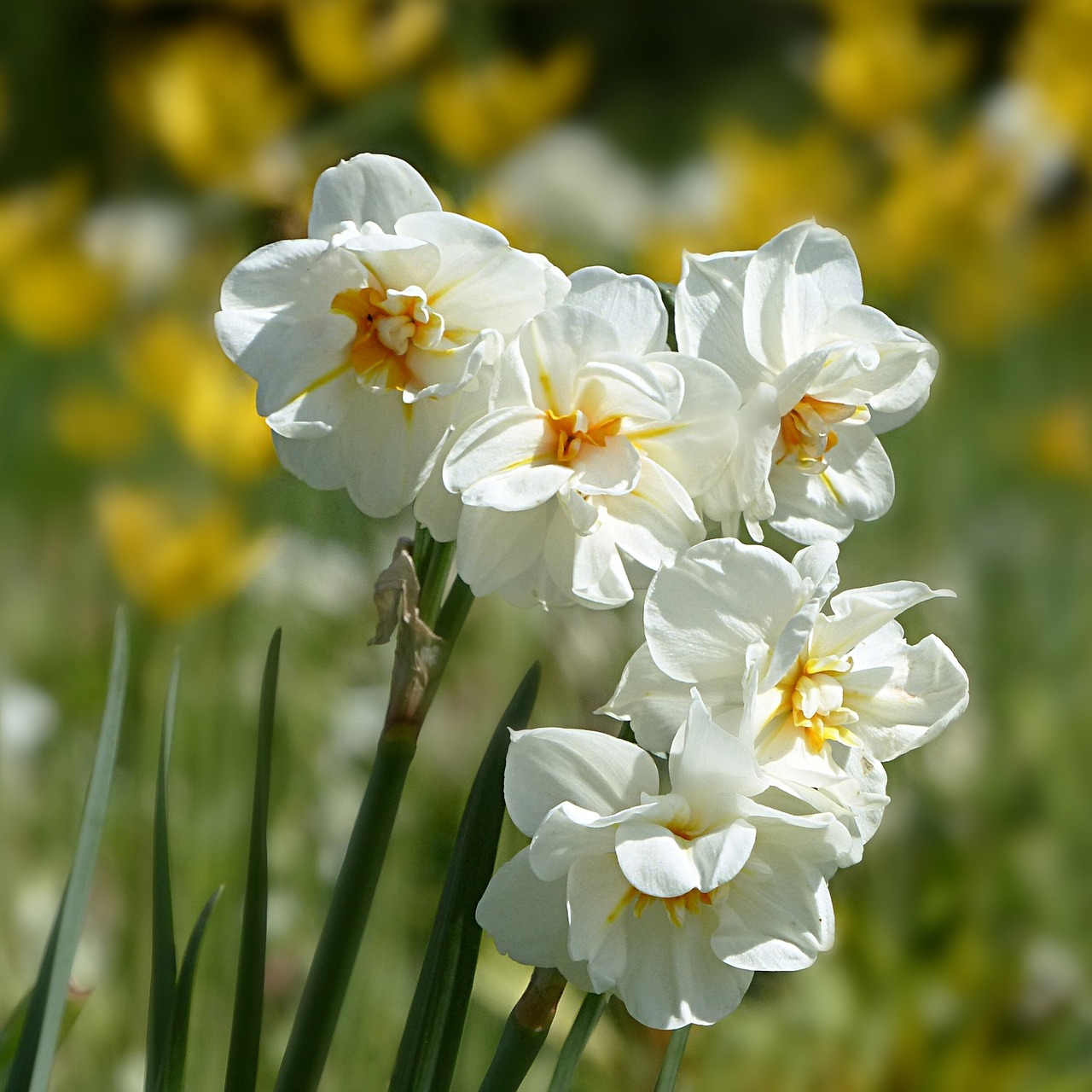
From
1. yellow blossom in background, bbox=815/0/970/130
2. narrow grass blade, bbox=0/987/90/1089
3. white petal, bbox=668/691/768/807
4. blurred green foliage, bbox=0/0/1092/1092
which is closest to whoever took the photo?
white petal, bbox=668/691/768/807

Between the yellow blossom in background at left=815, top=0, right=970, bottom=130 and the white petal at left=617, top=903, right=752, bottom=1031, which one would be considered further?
the yellow blossom in background at left=815, top=0, right=970, bottom=130

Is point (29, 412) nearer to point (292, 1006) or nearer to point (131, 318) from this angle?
point (131, 318)

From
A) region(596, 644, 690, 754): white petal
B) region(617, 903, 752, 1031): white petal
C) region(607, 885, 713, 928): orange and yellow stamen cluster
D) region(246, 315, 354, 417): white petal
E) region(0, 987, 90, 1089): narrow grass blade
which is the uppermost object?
region(246, 315, 354, 417): white petal

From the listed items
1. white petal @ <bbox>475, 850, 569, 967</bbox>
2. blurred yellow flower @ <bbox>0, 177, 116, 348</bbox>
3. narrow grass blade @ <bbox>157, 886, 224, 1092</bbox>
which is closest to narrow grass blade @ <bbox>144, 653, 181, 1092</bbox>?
narrow grass blade @ <bbox>157, 886, 224, 1092</bbox>

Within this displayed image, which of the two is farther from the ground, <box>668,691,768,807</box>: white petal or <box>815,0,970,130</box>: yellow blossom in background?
<box>668,691,768,807</box>: white petal

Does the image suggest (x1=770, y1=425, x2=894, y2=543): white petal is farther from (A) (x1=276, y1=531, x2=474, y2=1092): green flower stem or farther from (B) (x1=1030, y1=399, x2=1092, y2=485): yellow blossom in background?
(B) (x1=1030, y1=399, x2=1092, y2=485): yellow blossom in background

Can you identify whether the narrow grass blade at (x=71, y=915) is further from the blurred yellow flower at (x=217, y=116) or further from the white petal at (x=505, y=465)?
the blurred yellow flower at (x=217, y=116)

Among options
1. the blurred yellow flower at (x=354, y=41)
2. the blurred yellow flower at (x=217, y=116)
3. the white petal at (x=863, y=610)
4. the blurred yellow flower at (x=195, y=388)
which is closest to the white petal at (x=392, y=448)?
the white petal at (x=863, y=610)

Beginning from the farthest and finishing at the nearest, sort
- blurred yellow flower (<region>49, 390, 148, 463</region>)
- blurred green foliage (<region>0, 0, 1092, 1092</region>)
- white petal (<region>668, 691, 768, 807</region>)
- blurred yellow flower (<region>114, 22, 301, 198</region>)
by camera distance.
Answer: blurred yellow flower (<region>49, 390, 148, 463</region>) → blurred yellow flower (<region>114, 22, 301, 198</region>) → blurred green foliage (<region>0, 0, 1092, 1092</region>) → white petal (<region>668, 691, 768, 807</region>)
